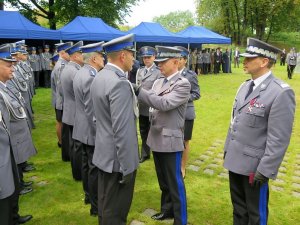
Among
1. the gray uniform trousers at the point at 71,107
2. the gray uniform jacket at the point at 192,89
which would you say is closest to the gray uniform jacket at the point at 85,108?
the gray uniform trousers at the point at 71,107

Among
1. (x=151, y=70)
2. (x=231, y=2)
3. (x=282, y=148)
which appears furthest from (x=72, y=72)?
(x=231, y=2)

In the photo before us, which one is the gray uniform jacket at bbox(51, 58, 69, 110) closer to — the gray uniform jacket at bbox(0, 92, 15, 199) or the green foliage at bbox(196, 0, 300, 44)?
the gray uniform jacket at bbox(0, 92, 15, 199)

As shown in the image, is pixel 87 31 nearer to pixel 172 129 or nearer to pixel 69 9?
Result: pixel 69 9

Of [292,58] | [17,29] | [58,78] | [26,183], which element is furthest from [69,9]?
[26,183]

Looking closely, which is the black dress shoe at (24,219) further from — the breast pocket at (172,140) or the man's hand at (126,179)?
the breast pocket at (172,140)

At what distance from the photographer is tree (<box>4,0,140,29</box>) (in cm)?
2427

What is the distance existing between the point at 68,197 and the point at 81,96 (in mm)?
1538

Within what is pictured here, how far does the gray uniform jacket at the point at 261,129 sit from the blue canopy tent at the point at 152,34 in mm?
14256

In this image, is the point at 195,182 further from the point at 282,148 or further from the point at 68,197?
the point at 282,148

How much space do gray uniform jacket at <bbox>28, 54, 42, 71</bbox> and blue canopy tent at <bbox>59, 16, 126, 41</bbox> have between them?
1.75m

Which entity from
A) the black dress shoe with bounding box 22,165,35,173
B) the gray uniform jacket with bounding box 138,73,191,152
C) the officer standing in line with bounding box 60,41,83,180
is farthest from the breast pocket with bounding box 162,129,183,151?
the black dress shoe with bounding box 22,165,35,173

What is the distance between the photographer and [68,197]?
14.7 feet

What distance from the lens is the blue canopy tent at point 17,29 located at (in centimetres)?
1199

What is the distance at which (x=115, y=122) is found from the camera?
104 inches
